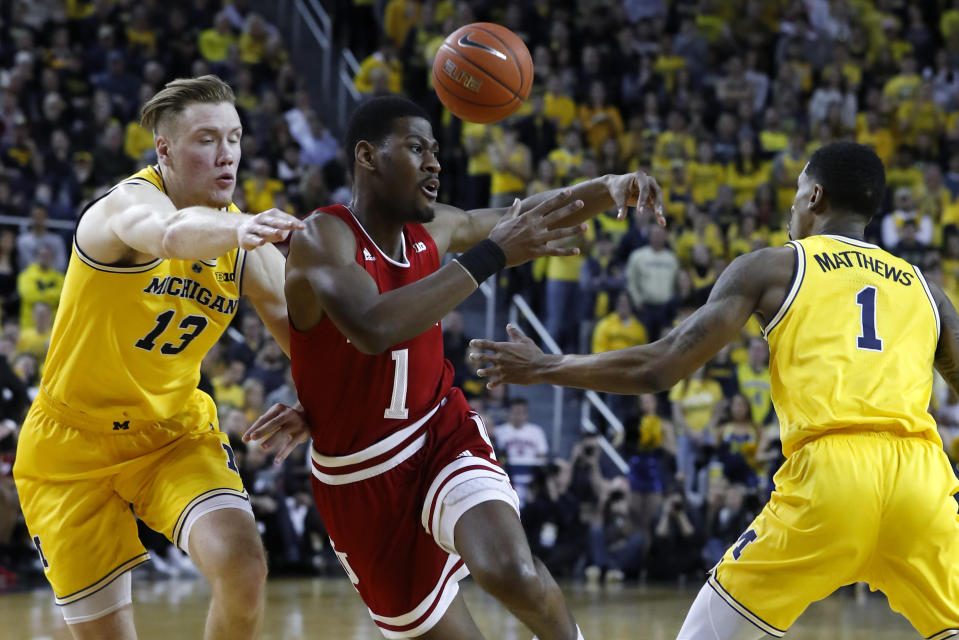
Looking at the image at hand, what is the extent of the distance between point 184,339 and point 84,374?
41 centimetres

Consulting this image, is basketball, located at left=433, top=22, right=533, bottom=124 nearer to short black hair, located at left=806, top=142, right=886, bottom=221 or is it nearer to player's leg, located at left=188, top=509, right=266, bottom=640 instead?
short black hair, located at left=806, top=142, right=886, bottom=221

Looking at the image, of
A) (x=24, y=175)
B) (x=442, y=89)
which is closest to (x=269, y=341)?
(x=24, y=175)

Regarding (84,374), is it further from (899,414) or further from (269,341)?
(269,341)

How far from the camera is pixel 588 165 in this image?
13.3 meters

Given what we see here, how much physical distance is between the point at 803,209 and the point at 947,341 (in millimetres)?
706

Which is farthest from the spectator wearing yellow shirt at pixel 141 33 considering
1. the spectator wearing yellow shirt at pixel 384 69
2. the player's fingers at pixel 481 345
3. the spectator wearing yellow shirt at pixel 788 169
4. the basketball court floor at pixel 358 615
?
the player's fingers at pixel 481 345

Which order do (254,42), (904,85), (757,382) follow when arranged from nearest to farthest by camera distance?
(757,382) < (904,85) < (254,42)

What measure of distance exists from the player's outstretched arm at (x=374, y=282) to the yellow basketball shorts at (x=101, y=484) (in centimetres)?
74

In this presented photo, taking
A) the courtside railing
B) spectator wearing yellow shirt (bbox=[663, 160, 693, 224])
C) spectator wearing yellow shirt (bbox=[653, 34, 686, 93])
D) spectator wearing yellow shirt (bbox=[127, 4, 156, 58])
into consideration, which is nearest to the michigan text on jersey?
the courtside railing

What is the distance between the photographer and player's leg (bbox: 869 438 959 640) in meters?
3.97

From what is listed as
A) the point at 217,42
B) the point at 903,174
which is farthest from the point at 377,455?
the point at 217,42

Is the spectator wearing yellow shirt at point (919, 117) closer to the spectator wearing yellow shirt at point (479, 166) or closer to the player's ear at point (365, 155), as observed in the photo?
the spectator wearing yellow shirt at point (479, 166)

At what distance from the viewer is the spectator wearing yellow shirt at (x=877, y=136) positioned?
47.7 ft

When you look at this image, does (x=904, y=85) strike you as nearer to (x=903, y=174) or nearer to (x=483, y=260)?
(x=903, y=174)
